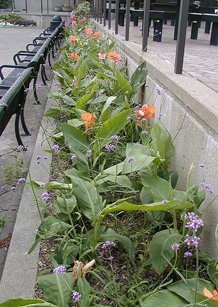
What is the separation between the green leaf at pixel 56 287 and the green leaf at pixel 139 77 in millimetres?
2154

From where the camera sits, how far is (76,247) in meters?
1.84

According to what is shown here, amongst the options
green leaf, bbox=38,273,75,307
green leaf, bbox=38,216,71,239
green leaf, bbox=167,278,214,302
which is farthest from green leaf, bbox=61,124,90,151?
green leaf, bbox=167,278,214,302

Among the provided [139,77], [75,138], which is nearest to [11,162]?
[75,138]

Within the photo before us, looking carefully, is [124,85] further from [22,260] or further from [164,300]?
[164,300]

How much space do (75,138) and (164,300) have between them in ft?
4.53

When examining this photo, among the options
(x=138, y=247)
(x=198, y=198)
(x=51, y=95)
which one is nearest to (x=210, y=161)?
(x=198, y=198)

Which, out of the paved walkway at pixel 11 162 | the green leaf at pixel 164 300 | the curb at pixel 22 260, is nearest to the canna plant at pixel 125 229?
the green leaf at pixel 164 300

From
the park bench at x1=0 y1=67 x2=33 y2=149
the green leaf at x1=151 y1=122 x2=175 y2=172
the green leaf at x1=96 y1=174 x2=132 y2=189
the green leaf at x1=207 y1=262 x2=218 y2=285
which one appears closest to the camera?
the green leaf at x1=207 y1=262 x2=218 y2=285

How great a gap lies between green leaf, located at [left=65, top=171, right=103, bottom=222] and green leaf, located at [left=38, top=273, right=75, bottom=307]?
44 centimetres

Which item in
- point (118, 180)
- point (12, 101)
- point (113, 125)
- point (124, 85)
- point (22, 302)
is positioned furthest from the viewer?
point (124, 85)

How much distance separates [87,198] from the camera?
201 centimetres

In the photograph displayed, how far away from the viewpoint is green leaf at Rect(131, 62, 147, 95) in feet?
11.1

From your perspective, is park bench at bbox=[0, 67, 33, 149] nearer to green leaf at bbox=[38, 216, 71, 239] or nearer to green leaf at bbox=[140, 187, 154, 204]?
green leaf at bbox=[38, 216, 71, 239]

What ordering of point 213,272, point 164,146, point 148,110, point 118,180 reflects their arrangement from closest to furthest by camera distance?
point 213,272, point 118,180, point 164,146, point 148,110
